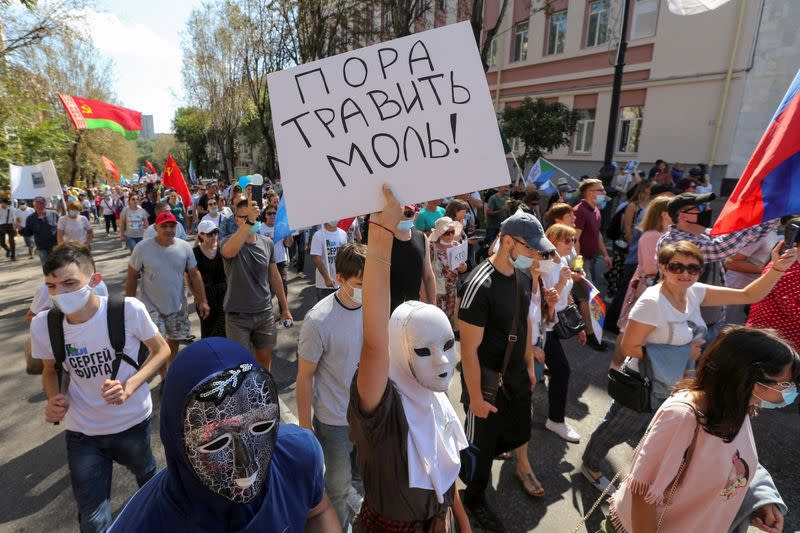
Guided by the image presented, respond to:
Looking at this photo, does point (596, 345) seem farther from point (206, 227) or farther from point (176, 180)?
point (176, 180)

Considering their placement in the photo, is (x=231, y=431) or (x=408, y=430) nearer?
(x=231, y=431)

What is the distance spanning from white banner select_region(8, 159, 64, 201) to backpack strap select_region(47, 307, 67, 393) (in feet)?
28.7

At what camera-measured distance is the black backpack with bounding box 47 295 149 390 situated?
2229mm

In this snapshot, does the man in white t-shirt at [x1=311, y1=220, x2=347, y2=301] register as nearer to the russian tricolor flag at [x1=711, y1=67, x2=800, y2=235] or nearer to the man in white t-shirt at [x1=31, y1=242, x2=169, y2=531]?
the man in white t-shirt at [x1=31, y1=242, x2=169, y2=531]

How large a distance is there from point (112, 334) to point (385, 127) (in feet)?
6.23

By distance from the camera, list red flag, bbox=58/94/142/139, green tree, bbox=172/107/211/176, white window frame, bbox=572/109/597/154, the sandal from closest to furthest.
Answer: the sandal
red flag, bbox=58/94/142/139
white window frame, bbox=572/109/597/154
green tree, bbox=172/107/211/176

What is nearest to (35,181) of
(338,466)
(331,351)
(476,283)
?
(331,351)

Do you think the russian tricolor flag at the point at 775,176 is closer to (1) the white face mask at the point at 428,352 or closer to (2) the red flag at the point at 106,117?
(1) the white face mask at the point at 428,352

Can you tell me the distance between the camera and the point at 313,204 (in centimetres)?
140

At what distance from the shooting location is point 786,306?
338 cm

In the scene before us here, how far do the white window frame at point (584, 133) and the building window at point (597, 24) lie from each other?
2.65 metres

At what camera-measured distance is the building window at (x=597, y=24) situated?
17141 mm

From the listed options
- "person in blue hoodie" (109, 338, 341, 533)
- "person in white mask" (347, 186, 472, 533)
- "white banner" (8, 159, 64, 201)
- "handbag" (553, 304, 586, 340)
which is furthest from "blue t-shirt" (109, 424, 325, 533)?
"white banner" (8, 159, 64, 201)

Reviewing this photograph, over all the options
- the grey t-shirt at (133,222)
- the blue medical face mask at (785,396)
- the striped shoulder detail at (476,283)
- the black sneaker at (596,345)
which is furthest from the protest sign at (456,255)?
the grey t-shirt at (133,222)
